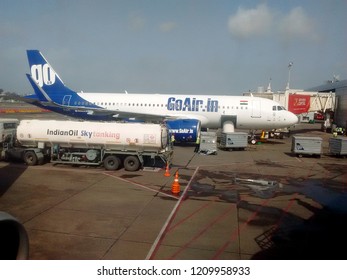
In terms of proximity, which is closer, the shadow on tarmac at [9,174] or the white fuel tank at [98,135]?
the shadow on tarmac at [9,174]

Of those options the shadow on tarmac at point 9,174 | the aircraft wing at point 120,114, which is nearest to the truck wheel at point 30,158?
the shadow on tarmac at point 9,174

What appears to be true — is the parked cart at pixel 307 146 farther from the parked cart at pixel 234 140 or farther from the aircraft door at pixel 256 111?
the aircraft door at pixel 256 111

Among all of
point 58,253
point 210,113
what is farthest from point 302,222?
point 210,113

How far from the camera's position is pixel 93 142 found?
66.6 feet

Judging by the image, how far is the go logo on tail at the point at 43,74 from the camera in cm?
3591

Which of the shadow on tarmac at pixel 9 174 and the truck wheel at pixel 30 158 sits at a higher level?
the truck wheel at pixel 30 158

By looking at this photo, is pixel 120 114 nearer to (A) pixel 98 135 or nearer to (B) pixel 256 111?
(A) pixel 98 135

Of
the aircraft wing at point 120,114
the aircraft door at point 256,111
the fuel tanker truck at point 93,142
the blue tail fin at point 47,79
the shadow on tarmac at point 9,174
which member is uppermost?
the blue tail fin at point 47,79

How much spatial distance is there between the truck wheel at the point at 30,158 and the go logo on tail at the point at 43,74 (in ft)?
57.4

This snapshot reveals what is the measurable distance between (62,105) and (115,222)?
26983 mm

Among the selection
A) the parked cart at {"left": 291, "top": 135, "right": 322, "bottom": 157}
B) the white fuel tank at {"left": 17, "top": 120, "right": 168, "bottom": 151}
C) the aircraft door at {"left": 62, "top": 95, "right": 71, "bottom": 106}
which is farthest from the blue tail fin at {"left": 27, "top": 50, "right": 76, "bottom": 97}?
the parked cart at {"left": 291, "top": 135, "right": 322, "bottom": 157}

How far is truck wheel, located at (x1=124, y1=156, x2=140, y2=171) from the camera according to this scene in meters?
20.3

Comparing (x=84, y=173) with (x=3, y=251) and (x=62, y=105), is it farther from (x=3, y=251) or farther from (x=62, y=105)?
(x=62, y=105)

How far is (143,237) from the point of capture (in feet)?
33.4
